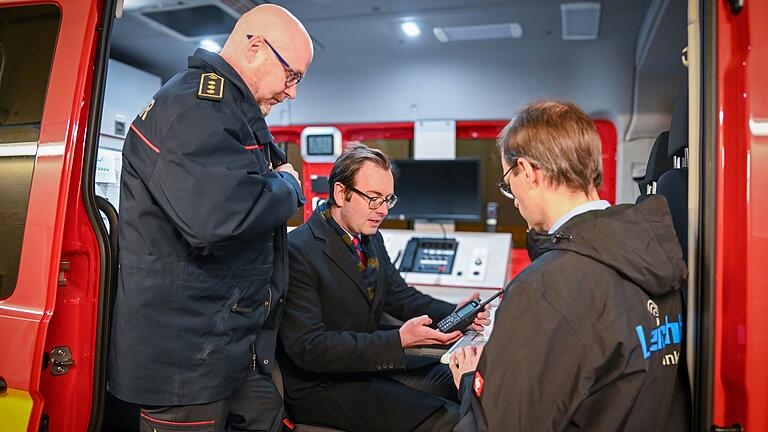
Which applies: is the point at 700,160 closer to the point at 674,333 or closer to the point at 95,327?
the point at 674,333

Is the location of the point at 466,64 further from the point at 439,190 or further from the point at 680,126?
the point at 680,126

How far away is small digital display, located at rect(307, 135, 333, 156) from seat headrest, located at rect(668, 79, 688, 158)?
3842 mm

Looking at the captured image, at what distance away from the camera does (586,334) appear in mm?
1100

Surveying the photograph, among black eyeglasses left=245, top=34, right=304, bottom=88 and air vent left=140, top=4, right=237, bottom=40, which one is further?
air vent left=140, top=4, right=237, bottom=40

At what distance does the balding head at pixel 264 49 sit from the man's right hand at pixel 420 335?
3.01ft

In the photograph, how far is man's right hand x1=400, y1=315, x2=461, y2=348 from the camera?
1.97m

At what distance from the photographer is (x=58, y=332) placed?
1651mm

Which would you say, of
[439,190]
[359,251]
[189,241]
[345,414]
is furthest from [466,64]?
[189,241]

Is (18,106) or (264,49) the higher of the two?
(264,49)

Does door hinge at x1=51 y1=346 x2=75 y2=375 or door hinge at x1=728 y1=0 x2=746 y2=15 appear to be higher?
door hinge at x1=728 y1=0 x2=746 y2=15

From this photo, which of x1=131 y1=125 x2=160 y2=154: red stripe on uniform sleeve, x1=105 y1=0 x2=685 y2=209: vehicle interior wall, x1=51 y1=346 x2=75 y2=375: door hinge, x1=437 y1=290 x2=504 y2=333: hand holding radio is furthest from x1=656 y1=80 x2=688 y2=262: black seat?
x1=105 y1=0 x2=685 y2=209: vehicle interior wall

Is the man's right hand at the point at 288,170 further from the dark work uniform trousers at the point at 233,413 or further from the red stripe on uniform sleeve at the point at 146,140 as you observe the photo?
the dark work uniform trousers at the point at 233,413

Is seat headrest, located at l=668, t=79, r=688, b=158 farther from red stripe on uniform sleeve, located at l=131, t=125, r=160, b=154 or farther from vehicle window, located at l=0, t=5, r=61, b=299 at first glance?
vehicle window, located at l=0, t=5, r=61, b=299

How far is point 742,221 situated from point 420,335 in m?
1.08
